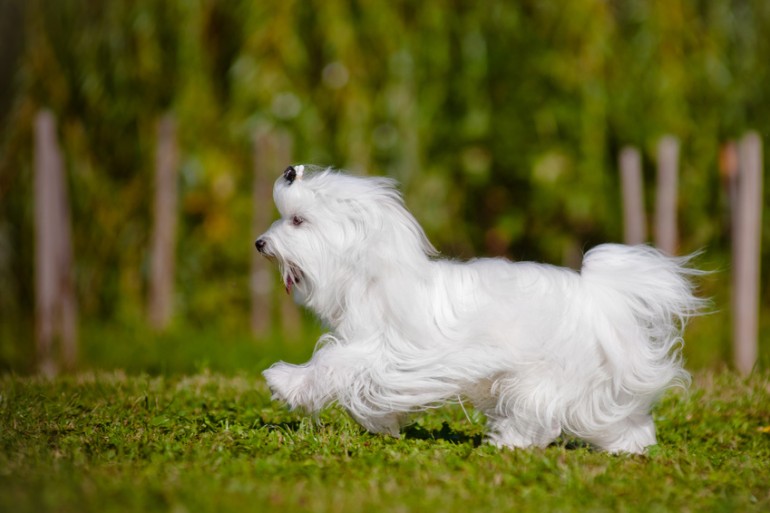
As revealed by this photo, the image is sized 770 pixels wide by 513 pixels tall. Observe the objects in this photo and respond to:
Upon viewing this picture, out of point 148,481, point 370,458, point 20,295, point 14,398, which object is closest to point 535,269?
point 370,458

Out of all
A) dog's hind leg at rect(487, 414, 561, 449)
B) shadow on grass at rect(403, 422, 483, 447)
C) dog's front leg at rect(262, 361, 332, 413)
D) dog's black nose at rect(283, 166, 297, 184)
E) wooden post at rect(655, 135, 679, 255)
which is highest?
dog's black nose at rect(283, 166, 297, 184)

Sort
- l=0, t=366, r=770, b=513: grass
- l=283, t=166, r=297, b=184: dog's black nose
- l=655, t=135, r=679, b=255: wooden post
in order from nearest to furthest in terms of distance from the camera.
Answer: l=0, t=366, r=770, b=513: grass
l=283, t=166, r=297, b=184: dog's black nose
l=655, t=135, r=679, b=255: wooden post

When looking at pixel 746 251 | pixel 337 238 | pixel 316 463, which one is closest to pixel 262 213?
pixel 746 251

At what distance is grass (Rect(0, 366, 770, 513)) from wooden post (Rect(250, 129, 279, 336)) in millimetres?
5922

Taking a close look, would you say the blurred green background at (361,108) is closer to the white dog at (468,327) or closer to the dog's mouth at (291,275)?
the dog's mouth at (291,275)

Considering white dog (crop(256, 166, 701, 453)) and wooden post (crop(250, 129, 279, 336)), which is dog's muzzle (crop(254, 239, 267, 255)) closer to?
white dog (crop(256, 166, 701, 453))

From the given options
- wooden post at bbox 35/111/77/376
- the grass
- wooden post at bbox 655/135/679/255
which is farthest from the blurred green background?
the grass

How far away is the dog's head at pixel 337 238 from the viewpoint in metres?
5.31

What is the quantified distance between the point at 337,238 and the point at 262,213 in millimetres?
7145

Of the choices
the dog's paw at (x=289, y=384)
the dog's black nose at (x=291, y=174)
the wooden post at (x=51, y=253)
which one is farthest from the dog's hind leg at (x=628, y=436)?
the wooden post at (x=51, y=253)

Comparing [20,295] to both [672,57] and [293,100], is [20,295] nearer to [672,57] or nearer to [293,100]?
[293,100]

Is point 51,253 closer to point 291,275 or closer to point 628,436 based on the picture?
point 291,275

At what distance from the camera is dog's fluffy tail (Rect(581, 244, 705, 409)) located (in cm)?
521

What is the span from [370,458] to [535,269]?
49.8 inches
